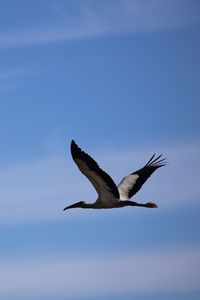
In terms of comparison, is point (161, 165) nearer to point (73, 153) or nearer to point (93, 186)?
point (93, 186)

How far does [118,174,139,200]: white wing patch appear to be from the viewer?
127 feet

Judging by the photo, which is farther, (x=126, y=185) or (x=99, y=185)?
(x=126, y=185)

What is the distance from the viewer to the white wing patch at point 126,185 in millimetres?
38719

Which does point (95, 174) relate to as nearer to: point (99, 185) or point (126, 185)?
point (99, 185)

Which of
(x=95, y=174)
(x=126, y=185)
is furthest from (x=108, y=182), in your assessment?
(x=126, y=185)

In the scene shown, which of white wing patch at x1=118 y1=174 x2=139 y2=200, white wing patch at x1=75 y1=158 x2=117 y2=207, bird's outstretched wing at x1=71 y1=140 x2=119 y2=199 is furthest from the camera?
white wing patch at x1=118 y1=174 x2=139 y2=200

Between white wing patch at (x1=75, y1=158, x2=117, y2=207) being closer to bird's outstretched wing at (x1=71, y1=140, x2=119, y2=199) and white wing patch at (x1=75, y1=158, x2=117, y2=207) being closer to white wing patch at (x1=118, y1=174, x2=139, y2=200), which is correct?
bird's outstretched wing at (x1=71, y1=140, x2=119, y2=199)

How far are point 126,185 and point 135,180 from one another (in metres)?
0.73

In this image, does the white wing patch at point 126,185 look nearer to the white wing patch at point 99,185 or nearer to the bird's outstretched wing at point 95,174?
the white wing patch at point 99,185

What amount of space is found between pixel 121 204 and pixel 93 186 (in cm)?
191

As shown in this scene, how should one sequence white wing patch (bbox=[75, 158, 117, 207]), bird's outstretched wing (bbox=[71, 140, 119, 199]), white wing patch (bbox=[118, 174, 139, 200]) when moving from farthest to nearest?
1. white wing patch (bbox=[118, 174, 139, 200])
2. white wing patch (bbox=[75, 158, 117, 207])
3. bird's outstretched wing (bbox=[71, 140, 119, 199])

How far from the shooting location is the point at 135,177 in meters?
41.0

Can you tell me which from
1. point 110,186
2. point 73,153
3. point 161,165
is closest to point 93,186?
point 110,186

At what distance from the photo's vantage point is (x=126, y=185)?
4012 centimetres
